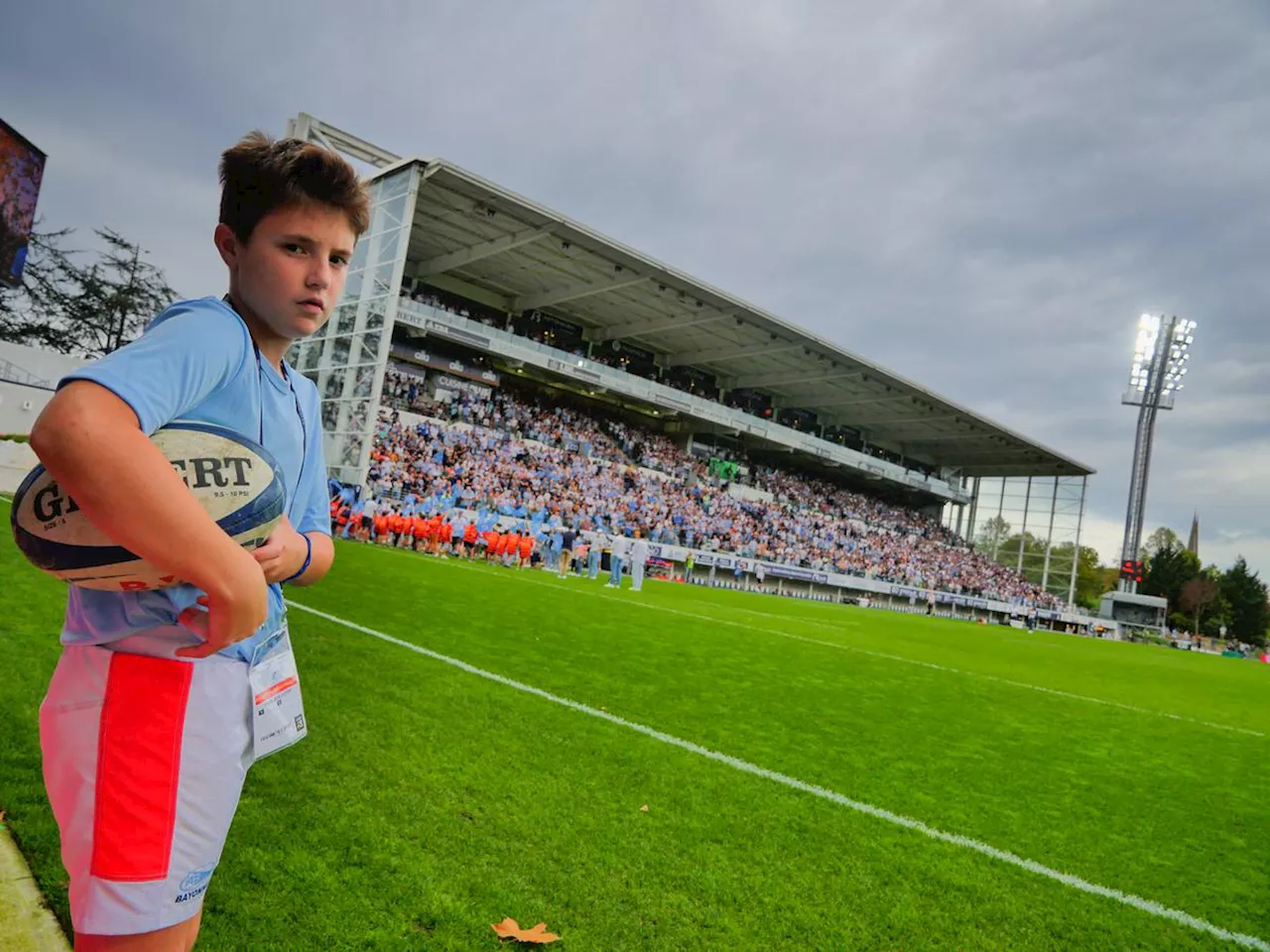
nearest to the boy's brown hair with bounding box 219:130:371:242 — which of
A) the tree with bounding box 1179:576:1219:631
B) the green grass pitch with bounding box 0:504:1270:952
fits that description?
the green grass pitch with bounding box 0:504:1270:952

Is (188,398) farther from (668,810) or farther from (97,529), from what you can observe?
(668,810)

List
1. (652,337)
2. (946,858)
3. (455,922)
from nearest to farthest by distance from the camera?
(455,922) → (946,858) → (652,337)

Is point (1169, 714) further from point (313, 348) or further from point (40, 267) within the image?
point (40, 267)

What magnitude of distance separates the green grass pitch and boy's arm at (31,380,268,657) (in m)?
1.91

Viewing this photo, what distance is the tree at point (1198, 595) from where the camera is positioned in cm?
7081

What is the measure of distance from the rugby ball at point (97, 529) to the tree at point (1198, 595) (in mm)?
86938

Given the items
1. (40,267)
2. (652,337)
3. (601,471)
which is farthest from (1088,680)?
(40,267)

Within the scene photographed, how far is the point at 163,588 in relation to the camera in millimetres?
1215

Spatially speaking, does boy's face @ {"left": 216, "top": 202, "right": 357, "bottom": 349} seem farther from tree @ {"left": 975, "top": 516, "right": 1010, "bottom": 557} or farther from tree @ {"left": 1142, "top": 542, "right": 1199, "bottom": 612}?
tree @ {"left": 1142, "top": 542, "right": 1199, "bottom": 612}

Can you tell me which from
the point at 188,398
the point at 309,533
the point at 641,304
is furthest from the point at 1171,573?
the point at 188,398

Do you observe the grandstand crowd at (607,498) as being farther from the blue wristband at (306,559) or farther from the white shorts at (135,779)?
the white shorts at (135,779)

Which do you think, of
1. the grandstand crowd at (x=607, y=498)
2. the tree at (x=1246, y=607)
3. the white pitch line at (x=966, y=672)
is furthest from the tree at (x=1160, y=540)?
the white pitch line at (x=966, y=672)

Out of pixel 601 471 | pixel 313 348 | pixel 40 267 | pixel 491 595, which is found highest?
pixel 40 267

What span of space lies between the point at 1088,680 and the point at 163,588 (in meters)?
15.6
